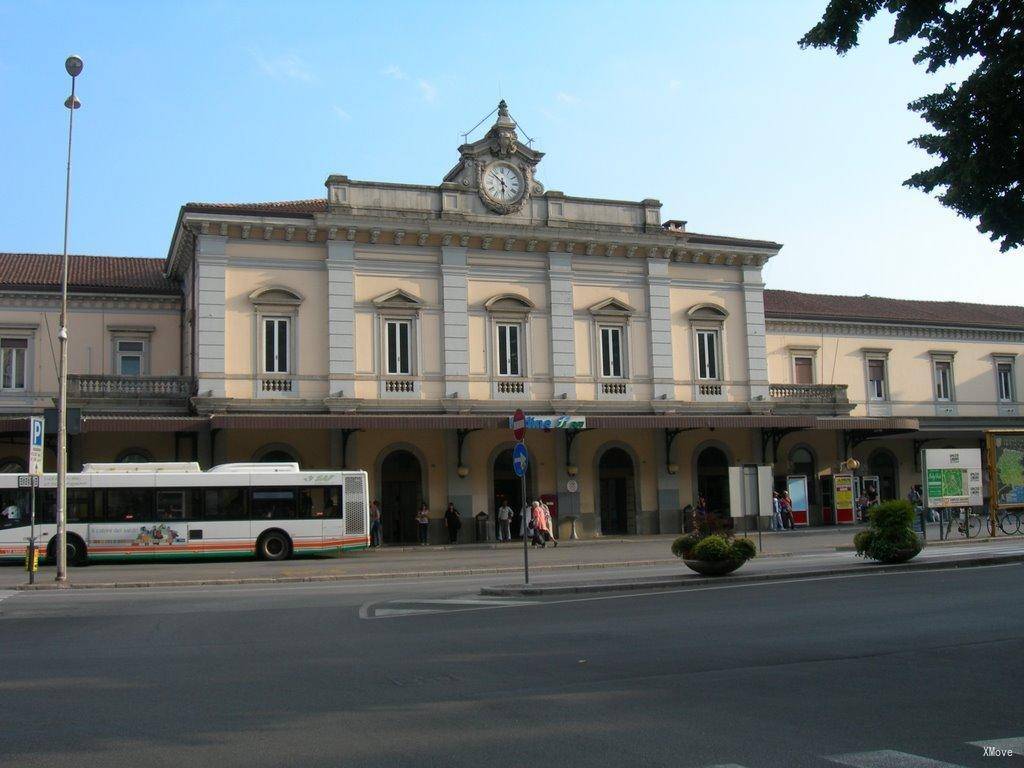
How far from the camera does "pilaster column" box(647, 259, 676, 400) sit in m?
36.8

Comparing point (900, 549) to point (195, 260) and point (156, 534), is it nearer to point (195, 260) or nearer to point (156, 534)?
point (156, 534)

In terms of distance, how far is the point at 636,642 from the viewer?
1138cm

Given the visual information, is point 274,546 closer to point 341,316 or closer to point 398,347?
point 341,316

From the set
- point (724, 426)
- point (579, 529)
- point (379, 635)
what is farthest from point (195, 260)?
point (379, 635)

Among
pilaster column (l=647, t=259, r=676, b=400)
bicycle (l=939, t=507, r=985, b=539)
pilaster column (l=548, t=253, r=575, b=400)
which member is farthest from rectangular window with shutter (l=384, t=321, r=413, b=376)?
bicycle (l=939, t=507, r=985, b=539)

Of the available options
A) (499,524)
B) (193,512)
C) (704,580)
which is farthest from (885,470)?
(193,512)

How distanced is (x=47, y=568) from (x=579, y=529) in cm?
1755

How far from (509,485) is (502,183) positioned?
10.9 metres

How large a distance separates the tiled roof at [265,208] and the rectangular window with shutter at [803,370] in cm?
2144

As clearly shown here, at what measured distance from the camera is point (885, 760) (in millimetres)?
6352

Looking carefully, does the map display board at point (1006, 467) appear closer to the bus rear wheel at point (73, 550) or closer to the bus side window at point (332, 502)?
the bus side window at point (332, 502)

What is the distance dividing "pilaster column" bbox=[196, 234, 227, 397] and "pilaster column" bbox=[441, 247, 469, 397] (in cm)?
743

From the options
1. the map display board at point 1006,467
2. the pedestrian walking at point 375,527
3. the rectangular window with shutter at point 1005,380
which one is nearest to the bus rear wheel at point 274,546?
the pedestrian walking at point 375,527

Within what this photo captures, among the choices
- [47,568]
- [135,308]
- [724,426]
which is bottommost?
[47,568]
